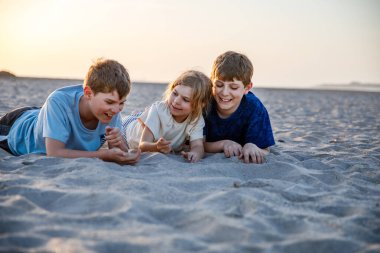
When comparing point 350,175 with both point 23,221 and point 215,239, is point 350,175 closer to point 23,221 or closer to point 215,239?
point 215,239

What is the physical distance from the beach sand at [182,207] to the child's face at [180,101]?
52 centimetres

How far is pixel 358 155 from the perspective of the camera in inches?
179

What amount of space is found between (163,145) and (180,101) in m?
0.49

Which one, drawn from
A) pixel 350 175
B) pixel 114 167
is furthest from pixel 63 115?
pixel 350 175

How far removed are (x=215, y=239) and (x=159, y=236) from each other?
0.28m

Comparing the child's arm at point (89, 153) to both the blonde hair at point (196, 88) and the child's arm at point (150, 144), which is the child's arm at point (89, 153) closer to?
the child's arm at point (150, 144)

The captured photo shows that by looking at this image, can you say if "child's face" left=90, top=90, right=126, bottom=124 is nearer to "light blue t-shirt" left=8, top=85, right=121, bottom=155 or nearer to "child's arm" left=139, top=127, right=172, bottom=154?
"light blue t-shirt" left=8, top=85, right=121, bottom=155

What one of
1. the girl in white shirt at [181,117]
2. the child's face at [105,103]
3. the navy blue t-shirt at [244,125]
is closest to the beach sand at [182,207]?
Result: the girl in white shirt at [181,117]

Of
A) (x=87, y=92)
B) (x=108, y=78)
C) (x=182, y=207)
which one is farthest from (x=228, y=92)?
(x=182, y=207)

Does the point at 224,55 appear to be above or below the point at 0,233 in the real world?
above

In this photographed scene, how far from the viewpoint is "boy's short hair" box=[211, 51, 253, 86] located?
157 inches

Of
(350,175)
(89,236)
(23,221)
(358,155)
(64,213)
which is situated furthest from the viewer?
(358,155)

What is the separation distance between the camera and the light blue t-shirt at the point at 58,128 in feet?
11.3

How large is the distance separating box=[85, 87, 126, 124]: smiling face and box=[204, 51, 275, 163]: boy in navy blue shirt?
106 centimetres
